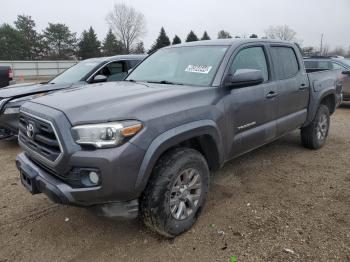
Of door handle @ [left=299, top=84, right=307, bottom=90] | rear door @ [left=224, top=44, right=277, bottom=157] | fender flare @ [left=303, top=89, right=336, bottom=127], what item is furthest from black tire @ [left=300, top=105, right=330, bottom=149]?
rear door @ [left=224, top=44, right=277, bottom=157]

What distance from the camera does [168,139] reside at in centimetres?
286

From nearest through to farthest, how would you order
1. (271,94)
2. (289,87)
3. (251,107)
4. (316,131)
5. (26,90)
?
(251,107), (271,94), (289,87), (316,131), (26,90)

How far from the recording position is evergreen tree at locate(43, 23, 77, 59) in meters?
60.6

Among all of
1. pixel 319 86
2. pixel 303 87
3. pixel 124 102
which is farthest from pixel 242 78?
pixel 319 86

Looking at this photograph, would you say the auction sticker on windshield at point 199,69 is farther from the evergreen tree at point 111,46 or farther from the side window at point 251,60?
the evergreen tree at point 111,46

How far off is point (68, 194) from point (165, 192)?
0.79 meters

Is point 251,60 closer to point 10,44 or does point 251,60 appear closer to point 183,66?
point 183,66

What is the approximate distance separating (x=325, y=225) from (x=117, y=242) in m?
2.02

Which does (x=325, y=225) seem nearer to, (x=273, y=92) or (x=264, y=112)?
(x=264, y=112)

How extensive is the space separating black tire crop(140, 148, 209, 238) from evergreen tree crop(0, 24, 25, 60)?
5562cm

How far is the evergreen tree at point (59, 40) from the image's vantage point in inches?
2387

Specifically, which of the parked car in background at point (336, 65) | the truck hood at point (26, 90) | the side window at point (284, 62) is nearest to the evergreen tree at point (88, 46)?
the parked car in background at point (336, 65)

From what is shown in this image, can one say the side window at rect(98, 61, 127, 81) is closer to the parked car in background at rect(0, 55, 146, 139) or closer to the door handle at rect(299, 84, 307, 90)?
the parked car in background at rect(0, 55, 146, 139)

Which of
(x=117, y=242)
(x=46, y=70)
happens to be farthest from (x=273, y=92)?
(x=46, y=70)
